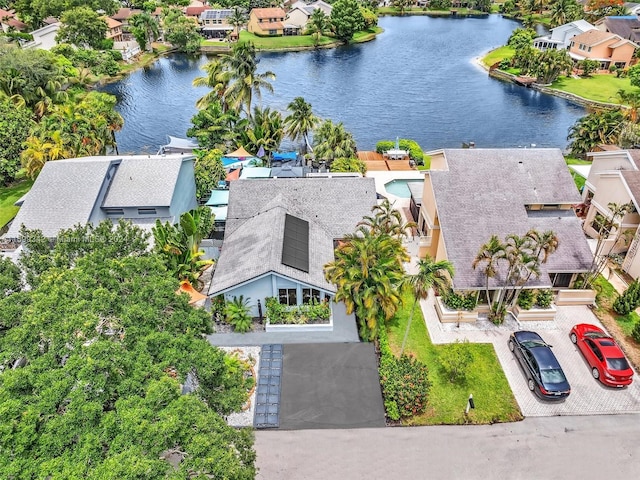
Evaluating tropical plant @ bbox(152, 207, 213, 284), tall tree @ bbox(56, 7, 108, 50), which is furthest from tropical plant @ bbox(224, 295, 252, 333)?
tall tree @ bbox(56, 7, 108, 50)

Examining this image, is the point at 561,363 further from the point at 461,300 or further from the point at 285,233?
the point at 285,233

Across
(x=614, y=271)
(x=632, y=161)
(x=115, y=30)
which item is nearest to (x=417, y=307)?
(x=614, y=271)

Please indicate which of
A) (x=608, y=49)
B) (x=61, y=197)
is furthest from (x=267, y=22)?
(x=61, y=197)

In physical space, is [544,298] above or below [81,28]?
below

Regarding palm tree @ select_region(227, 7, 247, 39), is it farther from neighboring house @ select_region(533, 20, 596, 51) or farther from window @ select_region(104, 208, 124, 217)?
window @ select_region(104, 208, 124, 217)

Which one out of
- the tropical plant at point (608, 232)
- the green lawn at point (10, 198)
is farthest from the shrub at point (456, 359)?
the green lawn at point (10, 198)

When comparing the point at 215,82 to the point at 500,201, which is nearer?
the point at 500,201

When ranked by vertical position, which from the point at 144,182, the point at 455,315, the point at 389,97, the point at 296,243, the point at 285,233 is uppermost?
the point at 144,182
